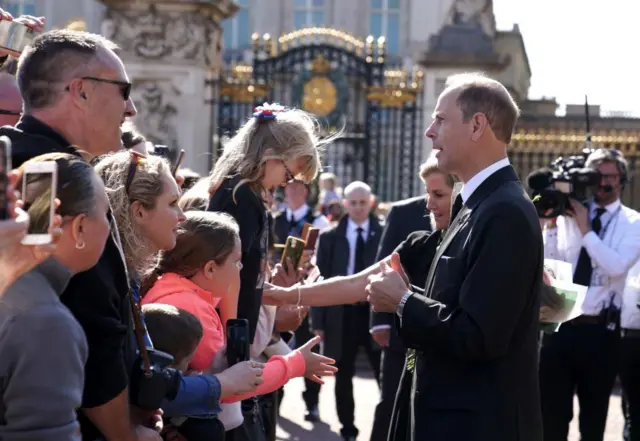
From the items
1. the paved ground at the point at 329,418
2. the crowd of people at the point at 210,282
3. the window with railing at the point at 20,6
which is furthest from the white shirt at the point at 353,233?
the window with railing at the point at 20,6

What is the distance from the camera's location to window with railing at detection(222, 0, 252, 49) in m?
35.5

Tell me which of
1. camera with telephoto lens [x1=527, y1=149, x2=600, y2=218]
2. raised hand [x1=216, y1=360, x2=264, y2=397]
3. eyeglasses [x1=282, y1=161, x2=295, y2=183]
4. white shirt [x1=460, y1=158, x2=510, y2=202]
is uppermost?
white shirt [x1=460, y1=158, x2=510, y2=202]

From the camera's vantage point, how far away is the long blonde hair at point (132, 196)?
11.6 ft

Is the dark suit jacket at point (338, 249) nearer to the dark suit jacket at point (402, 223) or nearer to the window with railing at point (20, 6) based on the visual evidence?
the dark suit jacket at point (402, 223)

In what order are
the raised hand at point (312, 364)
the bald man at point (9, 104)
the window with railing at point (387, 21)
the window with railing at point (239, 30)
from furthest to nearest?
the window with railing at point (239, 30) < the window with railing at point (387, 21) < the bald man at point (9, 104) < the raised hand at point (312, 364)

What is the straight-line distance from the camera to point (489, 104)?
3832 millimetres

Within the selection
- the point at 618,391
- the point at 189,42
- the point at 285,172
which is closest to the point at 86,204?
the point at 285,172

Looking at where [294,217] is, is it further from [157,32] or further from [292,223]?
[157,32]

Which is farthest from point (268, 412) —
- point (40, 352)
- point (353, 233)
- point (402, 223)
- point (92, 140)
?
point (353, 233)

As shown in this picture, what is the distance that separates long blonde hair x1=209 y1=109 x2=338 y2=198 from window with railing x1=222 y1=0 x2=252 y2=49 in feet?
101

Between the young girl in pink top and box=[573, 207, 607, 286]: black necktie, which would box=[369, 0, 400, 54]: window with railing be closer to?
box=[573, 207, 607, 286]: black necktie

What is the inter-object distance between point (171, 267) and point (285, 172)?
95 cm

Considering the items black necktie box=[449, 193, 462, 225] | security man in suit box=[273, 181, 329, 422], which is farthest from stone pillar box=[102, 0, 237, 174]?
black necktie box=[449, 193, 462, 225]

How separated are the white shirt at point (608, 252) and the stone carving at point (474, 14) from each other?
9.26 metres
